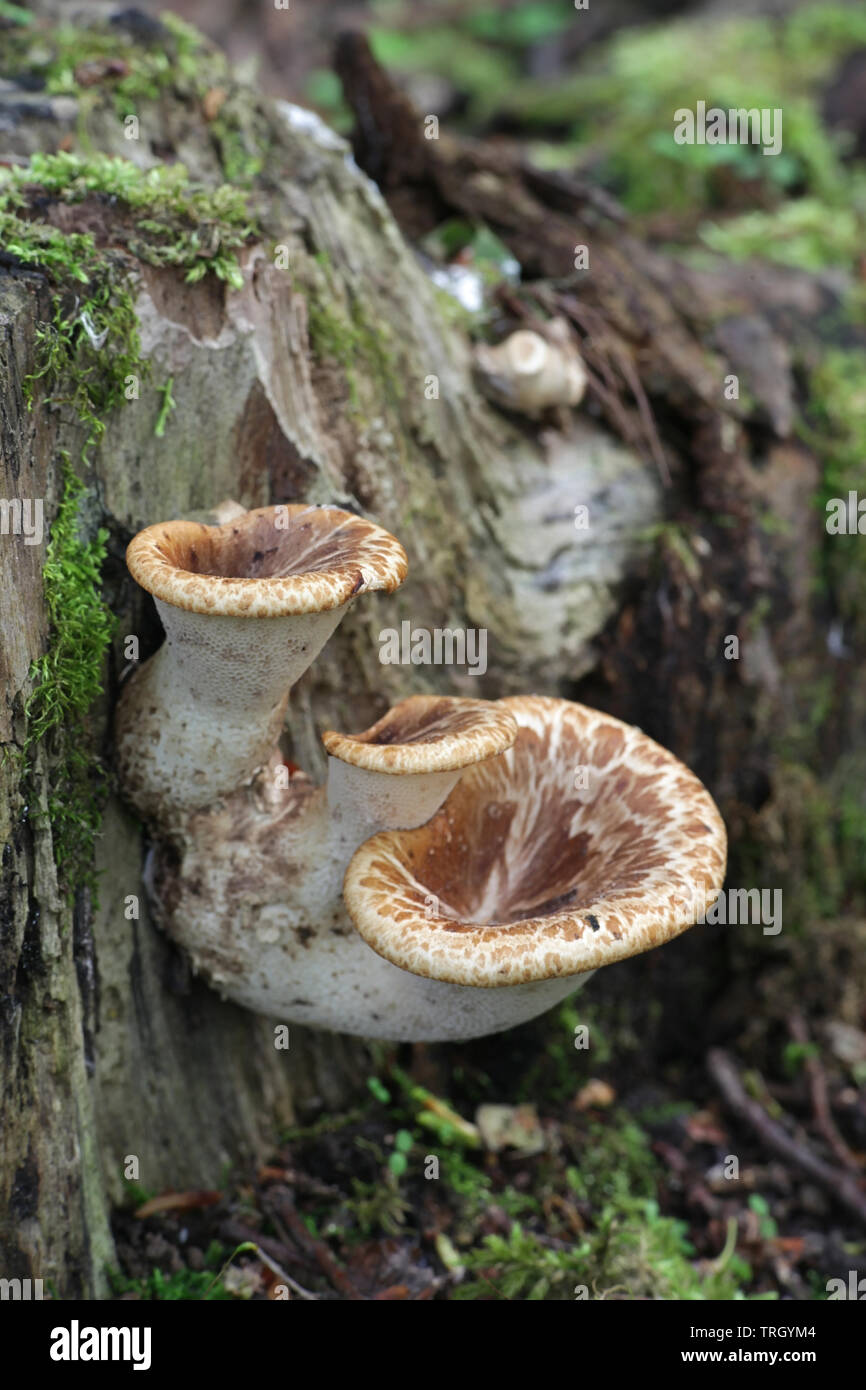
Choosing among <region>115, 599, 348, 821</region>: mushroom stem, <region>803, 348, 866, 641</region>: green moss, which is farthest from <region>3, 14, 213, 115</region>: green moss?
<region>803, 348, 866, 641</region>: green moss

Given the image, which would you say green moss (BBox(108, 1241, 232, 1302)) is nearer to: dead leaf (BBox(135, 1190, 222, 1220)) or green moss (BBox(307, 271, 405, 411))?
dead leaf (BBox(135, 1190, 222, 1220))

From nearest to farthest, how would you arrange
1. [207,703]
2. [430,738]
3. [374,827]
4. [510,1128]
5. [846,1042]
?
1. [430,738]
2. [207,703]
3. [374,827]
4. [510,1128]
5. [846,1042]

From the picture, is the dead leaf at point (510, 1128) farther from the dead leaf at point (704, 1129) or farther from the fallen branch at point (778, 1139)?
the fallen branch at point (778, 1139)

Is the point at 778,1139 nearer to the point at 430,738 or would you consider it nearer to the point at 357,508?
the point at 430,738

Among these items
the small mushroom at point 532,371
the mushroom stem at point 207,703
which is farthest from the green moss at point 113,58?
the mushroom stem at point 207,703

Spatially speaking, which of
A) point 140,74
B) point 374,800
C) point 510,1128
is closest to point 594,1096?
point 510,1128

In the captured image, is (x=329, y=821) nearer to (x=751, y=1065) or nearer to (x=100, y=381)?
(x=100, y=381)

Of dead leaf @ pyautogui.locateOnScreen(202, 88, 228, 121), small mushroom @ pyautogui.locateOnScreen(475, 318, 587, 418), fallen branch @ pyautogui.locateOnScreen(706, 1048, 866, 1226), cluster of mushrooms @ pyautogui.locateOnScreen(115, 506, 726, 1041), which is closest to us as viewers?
cluster of mushrooms @ pyautogui.locateOnScreen(115, 506, 726, 1041)
